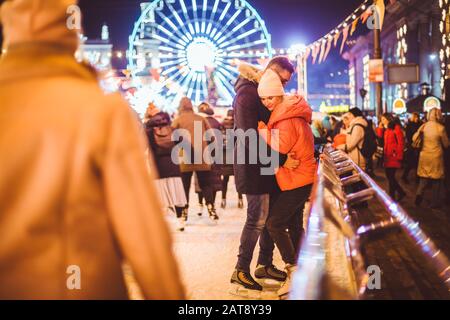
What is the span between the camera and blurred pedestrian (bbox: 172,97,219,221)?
27.3 feet

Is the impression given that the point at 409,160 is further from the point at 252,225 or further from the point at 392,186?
the point at 252,225

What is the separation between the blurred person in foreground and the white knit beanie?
3.50m

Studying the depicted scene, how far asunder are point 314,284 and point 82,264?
881 millimetres

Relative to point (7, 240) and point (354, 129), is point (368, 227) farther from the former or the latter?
point (354, 129)

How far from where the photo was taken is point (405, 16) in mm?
45062

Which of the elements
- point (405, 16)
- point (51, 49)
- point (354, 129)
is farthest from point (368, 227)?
point (405, 16)

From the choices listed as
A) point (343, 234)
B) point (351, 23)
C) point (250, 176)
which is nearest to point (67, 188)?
point (343, 234)

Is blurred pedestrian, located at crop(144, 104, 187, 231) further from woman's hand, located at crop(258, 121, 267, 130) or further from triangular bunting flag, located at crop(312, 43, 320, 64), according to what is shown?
triangular bunting flag, located at crop(312, 43, 320, 64)

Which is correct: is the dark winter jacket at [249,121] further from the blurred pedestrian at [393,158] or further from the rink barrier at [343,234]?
the blurred pedestrian at [393,158]

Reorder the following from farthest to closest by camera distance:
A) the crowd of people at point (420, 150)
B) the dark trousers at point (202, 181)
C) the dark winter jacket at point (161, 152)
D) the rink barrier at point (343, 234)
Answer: the crowd of people at point (420, 150)
the dark trousers at point (202, 181)
the dark winter jacket at point (161, 152)
the rink barrier at point (343, 234)

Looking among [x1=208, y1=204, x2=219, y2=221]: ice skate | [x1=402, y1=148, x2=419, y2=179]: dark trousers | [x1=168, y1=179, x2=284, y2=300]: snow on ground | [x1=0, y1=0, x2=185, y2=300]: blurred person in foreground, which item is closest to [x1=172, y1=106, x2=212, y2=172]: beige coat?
[x1=208, y1=204, x2=219, y2=221]: ice skate

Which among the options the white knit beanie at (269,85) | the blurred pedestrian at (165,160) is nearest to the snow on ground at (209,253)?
the blurred pedestrian at (165,160)

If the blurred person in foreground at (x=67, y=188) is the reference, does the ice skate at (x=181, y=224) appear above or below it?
below

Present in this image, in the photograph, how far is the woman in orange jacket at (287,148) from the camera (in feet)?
15.8
